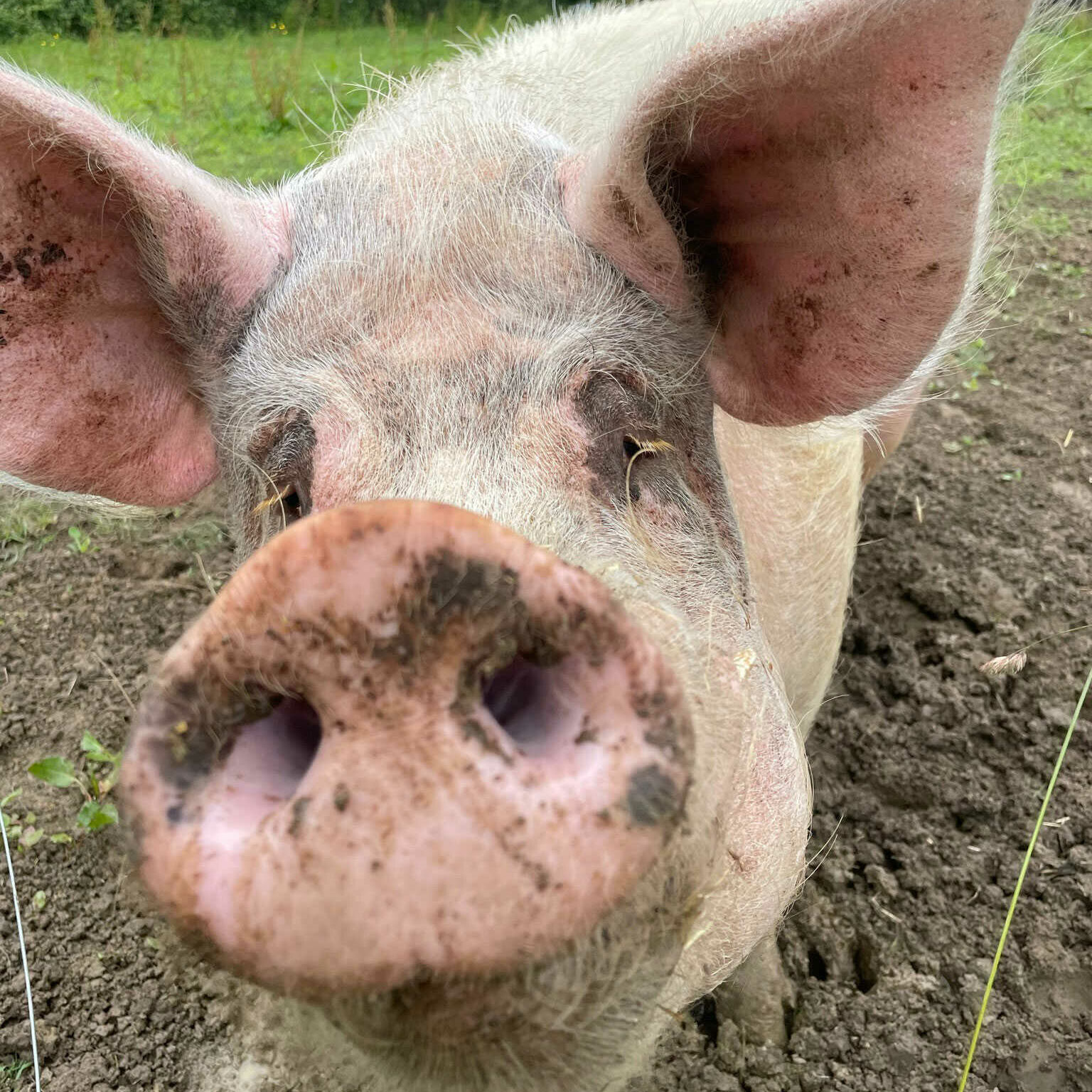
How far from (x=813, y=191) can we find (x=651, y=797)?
3.61 ft

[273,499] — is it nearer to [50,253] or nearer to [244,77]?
[50,253]

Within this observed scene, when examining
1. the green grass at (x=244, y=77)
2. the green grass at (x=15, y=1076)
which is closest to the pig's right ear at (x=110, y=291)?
the green grass at (x=15, y=1076)

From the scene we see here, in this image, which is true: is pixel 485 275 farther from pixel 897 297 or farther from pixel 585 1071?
pixel 585 1071

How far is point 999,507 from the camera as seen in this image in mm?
3707

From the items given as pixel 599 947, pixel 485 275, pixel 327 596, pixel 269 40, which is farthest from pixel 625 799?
pixel 269 40

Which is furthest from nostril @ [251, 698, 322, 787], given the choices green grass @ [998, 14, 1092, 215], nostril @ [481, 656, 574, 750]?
green grass @ [998, 14, 1092, 215]

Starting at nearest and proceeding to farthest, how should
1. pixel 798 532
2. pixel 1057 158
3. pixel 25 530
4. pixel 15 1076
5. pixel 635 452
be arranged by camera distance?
pixel 635 452 < pixel 15 1076 < pixel 798 532 < pixel 25 530 < pixel 1057 158

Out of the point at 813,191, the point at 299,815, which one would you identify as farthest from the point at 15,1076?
the point at 813,191

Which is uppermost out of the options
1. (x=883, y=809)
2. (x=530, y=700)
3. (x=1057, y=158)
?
(x=530, y=700)

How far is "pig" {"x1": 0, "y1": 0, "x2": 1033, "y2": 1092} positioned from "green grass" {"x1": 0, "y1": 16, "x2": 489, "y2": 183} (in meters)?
2.97

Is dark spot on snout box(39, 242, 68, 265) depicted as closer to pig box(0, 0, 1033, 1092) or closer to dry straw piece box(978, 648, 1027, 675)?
pig box(0, 0, 1033, 1092)

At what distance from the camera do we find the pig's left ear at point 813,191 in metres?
1.41

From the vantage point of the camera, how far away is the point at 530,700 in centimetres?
109

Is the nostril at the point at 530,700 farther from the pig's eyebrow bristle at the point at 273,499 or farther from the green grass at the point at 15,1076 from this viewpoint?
the green grass at the point at 15,1076
